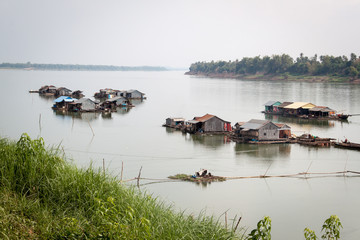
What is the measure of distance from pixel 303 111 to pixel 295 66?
192 ft

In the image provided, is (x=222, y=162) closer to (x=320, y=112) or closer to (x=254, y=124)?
(x=254, y=124)

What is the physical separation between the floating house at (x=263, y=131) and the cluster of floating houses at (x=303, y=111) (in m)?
9.96

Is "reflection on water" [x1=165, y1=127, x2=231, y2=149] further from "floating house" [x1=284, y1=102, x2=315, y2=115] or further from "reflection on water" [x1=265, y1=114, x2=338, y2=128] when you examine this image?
"floating house" [x1=284, y1=102, x2=315, y2=115]

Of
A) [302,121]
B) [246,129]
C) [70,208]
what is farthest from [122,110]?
[70,208]

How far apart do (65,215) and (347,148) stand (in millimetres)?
17402

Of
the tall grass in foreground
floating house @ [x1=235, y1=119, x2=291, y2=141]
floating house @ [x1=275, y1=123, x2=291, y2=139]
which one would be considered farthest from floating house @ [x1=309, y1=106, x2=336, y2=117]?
the tall grass in foreground

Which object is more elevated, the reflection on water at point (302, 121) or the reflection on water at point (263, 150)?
the reflection on water at point (302, 121)

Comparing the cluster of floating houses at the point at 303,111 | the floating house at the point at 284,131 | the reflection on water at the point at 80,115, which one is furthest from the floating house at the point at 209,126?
the cluster of floating houses at the point at 303,111

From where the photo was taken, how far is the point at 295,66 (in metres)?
87.5

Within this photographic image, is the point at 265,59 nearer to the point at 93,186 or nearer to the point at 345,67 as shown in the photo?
the point at 345,67

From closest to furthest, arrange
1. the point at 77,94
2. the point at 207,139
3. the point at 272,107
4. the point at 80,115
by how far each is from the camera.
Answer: the point at 207,139, the point at 80,115, the point at 272,107, the point at 77,94

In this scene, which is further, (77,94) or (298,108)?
(77,94)

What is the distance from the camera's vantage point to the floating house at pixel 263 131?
70.0 ft

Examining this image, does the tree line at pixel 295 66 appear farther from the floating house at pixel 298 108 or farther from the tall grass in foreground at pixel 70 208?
the tall grass in foreground at pixel 70 208
